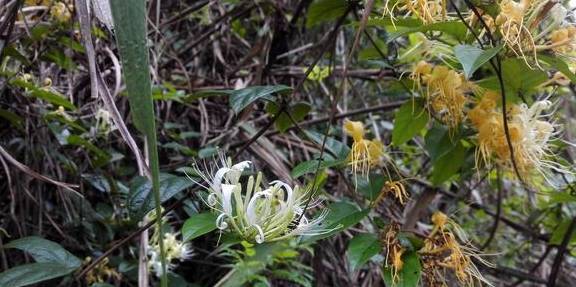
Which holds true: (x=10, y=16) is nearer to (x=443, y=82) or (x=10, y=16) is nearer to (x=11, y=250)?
(x=11, y=250)

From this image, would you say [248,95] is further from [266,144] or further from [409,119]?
[266,144]

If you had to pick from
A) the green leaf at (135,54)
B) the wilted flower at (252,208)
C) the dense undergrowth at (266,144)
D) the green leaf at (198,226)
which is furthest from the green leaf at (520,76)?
the green leaf at (135,54)

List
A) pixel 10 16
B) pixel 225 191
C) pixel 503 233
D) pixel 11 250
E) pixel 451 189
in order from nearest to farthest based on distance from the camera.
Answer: pixel 225 191 → pixel 10 16 → pixel 11 250 → pixel 451 189 → pixel 503 233

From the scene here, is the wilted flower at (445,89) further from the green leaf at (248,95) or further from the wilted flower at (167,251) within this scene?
the wilted flower at (167,251)

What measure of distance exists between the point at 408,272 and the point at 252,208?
23 cm

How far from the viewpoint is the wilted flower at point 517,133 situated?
0.90 m

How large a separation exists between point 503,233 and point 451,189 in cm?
48

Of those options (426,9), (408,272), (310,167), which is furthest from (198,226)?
(426,9)

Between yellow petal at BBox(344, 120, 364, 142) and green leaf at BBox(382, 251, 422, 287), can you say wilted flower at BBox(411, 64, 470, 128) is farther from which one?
green leaf at BBox(382, 251, 422, 287)

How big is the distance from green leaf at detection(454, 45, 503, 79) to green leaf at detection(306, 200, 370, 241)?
257 mm

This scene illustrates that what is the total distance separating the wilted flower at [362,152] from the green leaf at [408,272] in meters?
0.16

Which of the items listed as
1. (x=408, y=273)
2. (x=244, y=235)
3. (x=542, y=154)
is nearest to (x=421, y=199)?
(x=542, y=154)

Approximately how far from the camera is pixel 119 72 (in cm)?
107

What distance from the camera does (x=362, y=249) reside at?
79 cm
